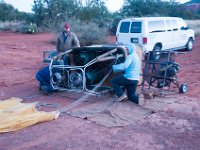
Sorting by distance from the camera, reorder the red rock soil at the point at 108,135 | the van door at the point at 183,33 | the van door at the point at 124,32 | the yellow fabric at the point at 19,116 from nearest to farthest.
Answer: the red rock soil at the point at 108,135, the yellow fabric at the point at 19,116, the van door at the point at 124,32, the van door at the point at 183,33

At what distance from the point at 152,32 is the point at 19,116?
10118mm

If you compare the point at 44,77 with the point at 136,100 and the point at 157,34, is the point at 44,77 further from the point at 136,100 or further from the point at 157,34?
the point at 157,34

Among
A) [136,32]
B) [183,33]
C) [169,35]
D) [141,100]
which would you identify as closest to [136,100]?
[141,100]

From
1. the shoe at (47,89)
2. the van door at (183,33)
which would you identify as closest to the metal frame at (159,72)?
the shoe at (47,89)

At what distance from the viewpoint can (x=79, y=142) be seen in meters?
6.07

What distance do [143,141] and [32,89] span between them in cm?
506

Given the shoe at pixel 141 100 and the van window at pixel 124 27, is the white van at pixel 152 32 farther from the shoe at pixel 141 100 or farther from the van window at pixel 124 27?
the shoe at pixel 141 100

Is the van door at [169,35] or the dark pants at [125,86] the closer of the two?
the dark pants at [125,86]

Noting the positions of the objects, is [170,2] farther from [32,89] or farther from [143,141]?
[143,141]

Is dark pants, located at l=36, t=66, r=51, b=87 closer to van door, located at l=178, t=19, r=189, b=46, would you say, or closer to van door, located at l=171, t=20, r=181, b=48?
van door, located at l=171, t=20, r=181, b=48

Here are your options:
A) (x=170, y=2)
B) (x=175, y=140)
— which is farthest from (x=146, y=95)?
(x=170, y=2)

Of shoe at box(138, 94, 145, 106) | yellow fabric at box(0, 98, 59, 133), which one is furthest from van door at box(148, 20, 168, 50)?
yellow fabric at box(0, 98, 59, 133)

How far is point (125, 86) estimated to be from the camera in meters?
8.55

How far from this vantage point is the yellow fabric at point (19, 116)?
22.1 feet
